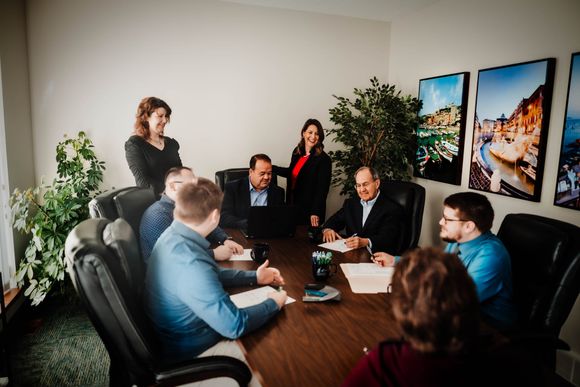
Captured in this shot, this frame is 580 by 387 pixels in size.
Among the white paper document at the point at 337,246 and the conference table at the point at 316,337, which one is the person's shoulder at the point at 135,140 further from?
the conference table at the point at 316,337

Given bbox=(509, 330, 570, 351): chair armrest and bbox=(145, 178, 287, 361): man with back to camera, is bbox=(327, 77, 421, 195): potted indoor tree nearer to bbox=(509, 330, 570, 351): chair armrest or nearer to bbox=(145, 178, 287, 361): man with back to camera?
bbox=(509, 330, 570, 351): chair armrest

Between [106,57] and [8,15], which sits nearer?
[8,15]

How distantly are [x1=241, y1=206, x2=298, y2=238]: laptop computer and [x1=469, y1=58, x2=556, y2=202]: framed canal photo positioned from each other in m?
1.79

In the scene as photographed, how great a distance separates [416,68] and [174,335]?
3.86m

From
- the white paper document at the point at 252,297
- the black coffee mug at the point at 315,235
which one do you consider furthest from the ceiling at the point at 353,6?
the white paper document at the point at 252,297

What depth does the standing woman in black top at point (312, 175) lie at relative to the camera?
3.69 meters

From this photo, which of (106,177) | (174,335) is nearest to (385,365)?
(174,335)

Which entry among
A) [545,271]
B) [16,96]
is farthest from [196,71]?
[545,271]

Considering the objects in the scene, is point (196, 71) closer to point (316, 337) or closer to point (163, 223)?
point (163, 223)

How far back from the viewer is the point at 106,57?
371cm

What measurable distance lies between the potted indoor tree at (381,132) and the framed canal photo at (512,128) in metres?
0.77

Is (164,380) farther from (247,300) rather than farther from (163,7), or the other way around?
(163,7)

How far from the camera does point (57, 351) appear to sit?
265 centimetres

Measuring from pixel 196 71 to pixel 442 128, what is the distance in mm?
2609
